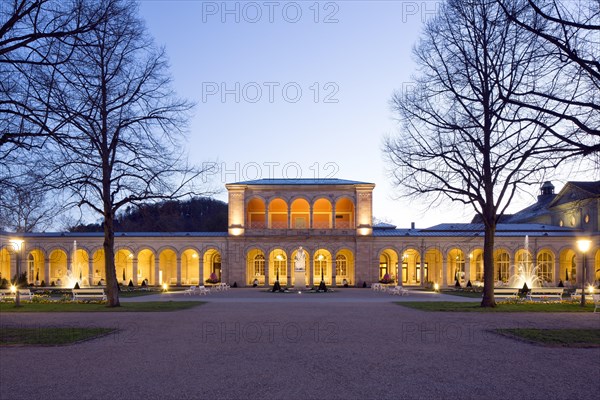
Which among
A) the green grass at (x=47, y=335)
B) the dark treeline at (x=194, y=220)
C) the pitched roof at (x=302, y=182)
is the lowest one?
the green grass at (x=47, y=335)

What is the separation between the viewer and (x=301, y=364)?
1069 cm

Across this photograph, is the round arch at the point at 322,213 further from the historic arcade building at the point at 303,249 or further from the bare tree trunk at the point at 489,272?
the bare tree trunk at the point at 489,272

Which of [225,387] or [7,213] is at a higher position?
[7,213]

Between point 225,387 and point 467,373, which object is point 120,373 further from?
point 467,373

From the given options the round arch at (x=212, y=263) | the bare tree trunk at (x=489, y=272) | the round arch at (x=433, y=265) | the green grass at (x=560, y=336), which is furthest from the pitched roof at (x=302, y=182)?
the green grass at (x=560, y=336)

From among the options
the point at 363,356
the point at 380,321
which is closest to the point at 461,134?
the point at 380,321

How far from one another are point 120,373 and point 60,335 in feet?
17.9

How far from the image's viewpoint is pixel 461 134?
24594mm

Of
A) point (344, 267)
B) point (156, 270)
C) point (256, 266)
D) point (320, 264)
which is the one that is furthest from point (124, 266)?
point (344, 267)

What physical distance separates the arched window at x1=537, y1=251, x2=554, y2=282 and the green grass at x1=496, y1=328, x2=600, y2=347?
4215cm

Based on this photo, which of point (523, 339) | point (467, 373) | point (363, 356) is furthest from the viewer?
point (523, 339)

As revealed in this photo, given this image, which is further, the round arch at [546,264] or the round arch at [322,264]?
the round arch at [322,264]

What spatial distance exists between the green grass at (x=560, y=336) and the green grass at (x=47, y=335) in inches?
434

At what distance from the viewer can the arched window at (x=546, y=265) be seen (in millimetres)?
54656
